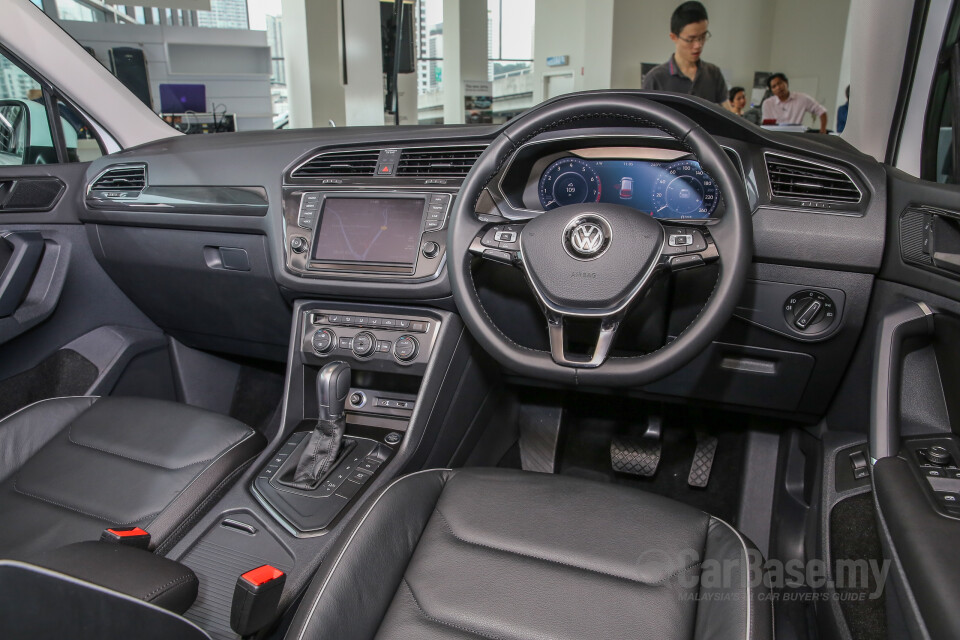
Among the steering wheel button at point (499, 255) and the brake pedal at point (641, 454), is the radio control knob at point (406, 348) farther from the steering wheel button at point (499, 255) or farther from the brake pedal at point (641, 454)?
the brake pedal at point (641, 454)

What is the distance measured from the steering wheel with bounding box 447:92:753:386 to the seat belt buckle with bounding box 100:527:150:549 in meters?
0.62

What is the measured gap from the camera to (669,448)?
191 cm

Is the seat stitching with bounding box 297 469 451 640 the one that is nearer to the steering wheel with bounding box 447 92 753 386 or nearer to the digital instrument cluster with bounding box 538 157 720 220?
the steering wheel with bounding box 447 92 753 386

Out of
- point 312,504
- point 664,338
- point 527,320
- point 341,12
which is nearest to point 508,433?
point 527,320

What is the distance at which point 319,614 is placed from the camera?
0.87 m

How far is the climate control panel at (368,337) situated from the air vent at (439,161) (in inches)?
12.7

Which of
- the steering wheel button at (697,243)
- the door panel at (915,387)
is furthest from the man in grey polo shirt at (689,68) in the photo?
the steering wheel button at (697,243)

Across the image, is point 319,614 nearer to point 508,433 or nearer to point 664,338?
point 664,338

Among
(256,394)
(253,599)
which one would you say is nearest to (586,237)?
(253,599)

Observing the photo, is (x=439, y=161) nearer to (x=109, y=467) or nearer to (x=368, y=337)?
(x=368, y=337)

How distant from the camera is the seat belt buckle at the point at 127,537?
1.03 metres

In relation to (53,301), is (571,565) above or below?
below

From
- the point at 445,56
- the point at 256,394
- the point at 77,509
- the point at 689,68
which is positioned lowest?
the point at 256,394

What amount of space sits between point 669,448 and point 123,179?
169cm
